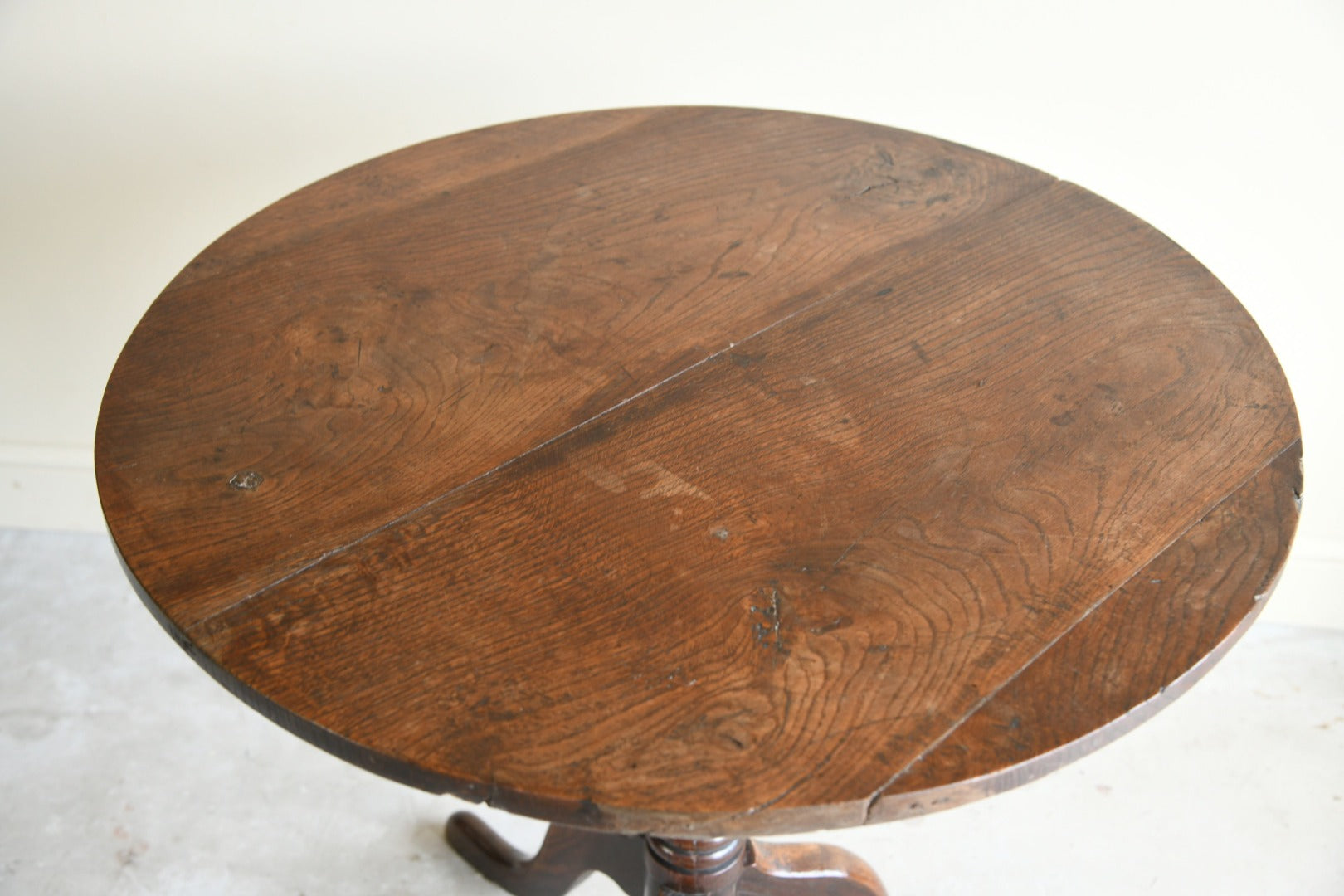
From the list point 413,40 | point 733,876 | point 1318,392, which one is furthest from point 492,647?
point 1318,392

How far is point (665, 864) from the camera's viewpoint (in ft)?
3.77

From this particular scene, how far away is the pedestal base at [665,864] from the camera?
1.15 metres

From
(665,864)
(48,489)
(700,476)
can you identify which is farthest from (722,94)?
(48,489)

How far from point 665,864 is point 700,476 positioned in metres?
0.46

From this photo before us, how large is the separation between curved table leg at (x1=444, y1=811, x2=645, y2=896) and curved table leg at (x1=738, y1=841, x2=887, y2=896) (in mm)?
130

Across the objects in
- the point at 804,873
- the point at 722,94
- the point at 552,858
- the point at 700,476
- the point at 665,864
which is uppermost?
the point at 722,94

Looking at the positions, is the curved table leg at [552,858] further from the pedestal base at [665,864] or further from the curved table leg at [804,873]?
the curved table leg at [804,873]

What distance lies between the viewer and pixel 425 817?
1.62 metres

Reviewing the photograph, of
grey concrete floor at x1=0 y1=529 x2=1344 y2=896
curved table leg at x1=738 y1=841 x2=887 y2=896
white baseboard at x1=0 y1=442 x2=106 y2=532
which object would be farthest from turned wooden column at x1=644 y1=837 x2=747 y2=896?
white baseboard at x1=0 y1=442 x2=106 y2=532

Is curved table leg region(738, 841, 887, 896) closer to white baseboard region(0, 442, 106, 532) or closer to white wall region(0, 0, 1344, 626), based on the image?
white wall region(0, 0, 1344, 626)

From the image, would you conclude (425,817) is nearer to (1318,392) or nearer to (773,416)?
(773,416)

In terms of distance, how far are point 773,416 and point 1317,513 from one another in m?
1.27

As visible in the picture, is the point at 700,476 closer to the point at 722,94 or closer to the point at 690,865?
the point at 690,865

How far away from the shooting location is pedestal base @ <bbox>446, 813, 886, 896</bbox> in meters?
1.15
